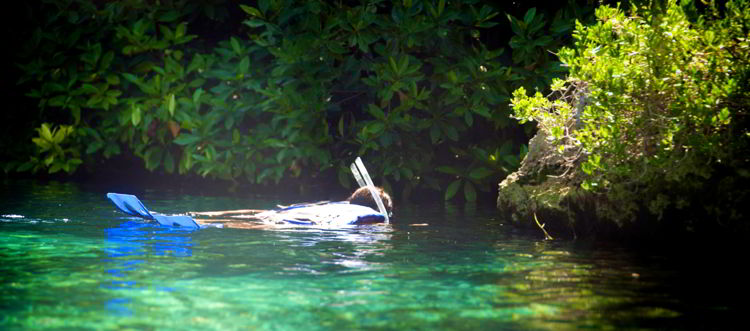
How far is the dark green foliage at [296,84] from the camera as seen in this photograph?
39.0ft

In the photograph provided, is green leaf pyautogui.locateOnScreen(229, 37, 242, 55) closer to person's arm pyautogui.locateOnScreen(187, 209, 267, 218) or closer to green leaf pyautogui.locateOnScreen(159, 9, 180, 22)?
green leaf pyautogui.locateOnScreen(159, 9, 180, 22)

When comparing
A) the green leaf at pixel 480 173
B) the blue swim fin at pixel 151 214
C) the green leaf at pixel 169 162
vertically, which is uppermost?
the green leaf at pixel 169 162

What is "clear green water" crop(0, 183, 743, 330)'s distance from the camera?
15.9 feet

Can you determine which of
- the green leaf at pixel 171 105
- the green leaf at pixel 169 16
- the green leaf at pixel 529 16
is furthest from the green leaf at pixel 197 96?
the green leaf at pixel 529 16

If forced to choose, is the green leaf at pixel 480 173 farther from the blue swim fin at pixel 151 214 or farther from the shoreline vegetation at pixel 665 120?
the blue swim fin at pixel 151 214

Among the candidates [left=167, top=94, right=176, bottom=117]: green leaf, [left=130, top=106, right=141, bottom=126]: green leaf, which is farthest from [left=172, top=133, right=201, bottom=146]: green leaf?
[left=130, top=106, right=141, bottom=126]: green leaf

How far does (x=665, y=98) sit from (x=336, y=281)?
349 cm

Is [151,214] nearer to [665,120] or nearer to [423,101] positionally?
[665,120]

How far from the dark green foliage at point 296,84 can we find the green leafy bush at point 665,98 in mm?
3488

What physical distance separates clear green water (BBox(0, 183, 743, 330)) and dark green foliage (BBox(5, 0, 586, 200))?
10.9ft

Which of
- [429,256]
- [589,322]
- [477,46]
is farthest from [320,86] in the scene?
[589,322]

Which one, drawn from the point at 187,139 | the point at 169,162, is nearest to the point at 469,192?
the point at 187,139

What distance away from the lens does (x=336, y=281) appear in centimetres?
595

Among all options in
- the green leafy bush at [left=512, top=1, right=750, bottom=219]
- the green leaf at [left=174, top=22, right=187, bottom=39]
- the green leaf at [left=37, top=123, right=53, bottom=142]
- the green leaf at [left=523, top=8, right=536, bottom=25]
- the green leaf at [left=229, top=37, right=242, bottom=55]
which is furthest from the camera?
the green leaf at [left=37, top=123, right=53, bottom=142]
